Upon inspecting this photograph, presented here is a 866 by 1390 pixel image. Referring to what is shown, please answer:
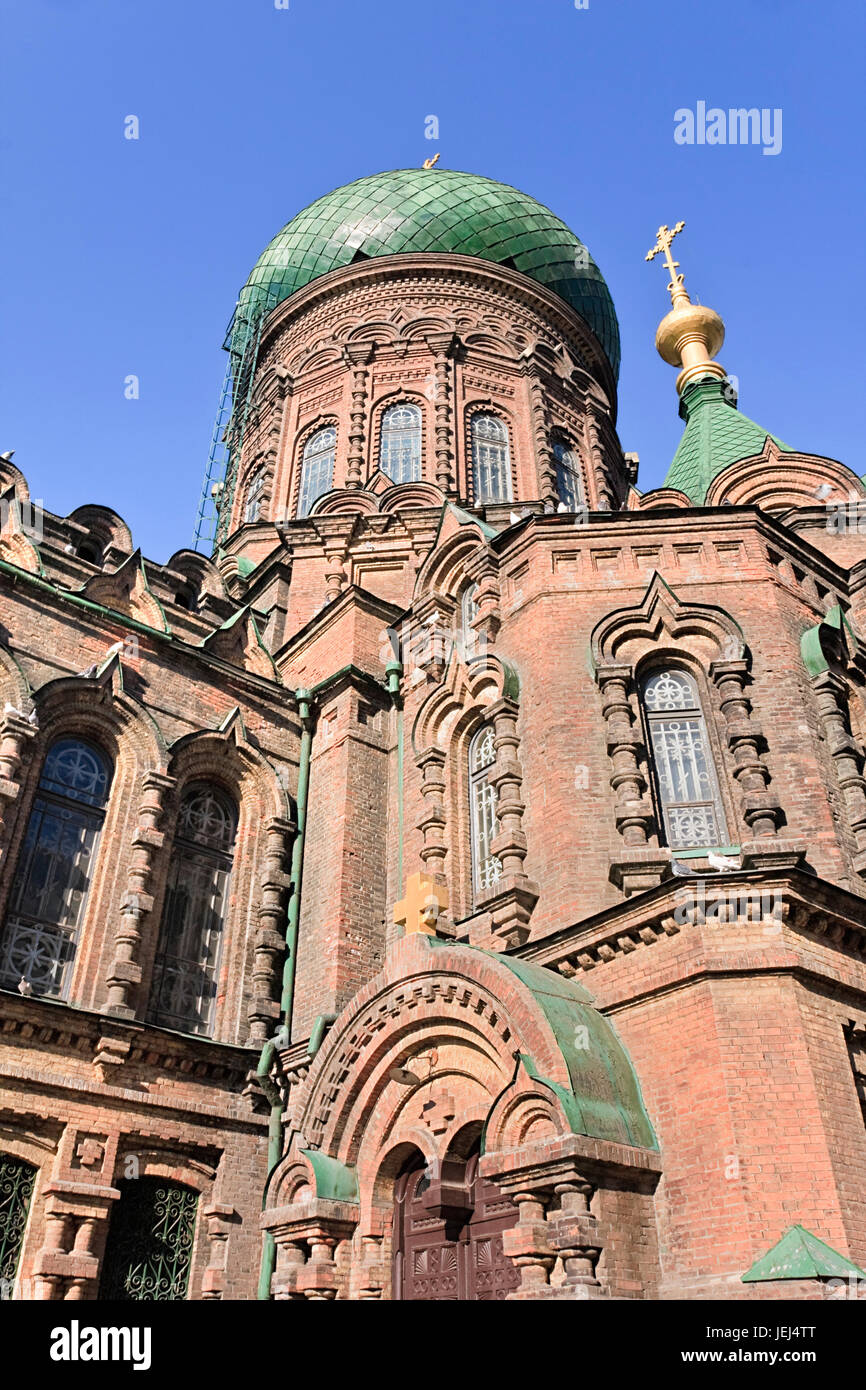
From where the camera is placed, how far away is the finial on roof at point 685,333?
21234mm

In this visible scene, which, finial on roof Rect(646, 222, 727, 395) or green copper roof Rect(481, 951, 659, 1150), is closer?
green copper roof Rect(481, 951, 659, 1150)

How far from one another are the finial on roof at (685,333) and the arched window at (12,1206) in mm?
18140

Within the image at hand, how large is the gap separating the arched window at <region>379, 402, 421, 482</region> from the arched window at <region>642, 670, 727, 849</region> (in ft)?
29.3

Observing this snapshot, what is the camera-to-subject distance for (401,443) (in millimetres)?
18578

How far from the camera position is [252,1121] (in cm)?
1005

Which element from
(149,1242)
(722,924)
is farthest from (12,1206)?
(722,924)

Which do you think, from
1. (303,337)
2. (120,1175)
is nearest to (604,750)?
(120,1175)

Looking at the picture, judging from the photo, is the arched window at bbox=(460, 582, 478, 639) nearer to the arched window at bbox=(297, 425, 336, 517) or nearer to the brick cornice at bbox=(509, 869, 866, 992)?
the brick cornice at bbox=(509, 869, 866, 992)

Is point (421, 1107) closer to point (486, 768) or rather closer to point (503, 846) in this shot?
point (503, 846)

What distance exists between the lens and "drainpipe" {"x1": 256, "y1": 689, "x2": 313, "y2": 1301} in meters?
9.48

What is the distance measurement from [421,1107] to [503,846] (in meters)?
2.28

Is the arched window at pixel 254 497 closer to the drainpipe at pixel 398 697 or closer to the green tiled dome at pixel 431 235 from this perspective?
the green tiled dome at pixel 431 235

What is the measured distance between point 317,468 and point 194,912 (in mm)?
10305

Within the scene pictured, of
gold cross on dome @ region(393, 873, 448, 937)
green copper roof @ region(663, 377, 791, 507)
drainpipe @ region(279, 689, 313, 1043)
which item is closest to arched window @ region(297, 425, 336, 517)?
green copper roof @ region(663, 377, 791, 507)
